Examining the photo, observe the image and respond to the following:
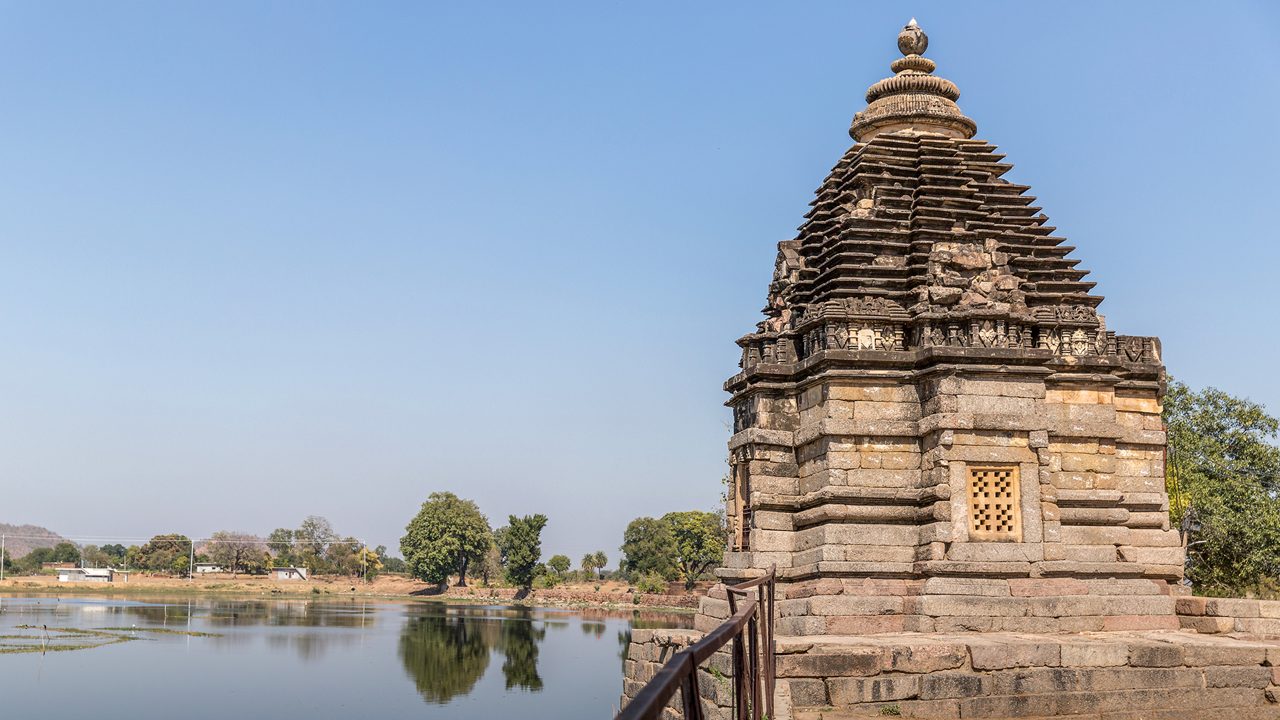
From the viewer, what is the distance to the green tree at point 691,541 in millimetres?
62344

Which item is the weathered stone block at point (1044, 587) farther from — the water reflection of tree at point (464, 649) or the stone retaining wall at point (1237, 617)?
the water reflection of tree at point (464, 649)

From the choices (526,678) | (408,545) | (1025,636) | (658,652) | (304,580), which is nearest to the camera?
(1025,636)

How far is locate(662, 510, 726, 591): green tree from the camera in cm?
6234

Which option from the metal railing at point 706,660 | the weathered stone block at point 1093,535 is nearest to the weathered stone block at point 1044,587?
the weathered stone block at point 1093,535

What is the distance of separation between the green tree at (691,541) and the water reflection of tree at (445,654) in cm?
1680

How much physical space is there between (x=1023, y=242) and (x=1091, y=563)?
4.52 meters

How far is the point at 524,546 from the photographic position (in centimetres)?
6900

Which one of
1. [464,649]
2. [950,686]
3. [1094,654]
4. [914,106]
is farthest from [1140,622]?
[464,649]

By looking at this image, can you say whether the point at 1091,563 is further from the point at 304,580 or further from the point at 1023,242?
the point at 304,580

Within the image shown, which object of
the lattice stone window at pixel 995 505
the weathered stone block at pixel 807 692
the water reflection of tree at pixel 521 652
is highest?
the lattice stone window at pixel 995 505

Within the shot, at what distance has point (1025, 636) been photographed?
40.6 ft

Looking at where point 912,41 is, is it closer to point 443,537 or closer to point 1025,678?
point 1025,678

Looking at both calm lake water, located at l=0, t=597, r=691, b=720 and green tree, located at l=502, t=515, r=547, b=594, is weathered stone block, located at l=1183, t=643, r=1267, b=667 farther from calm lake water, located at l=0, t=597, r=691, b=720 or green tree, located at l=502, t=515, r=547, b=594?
green tree, located at l=502, t=515, r=547, b=594

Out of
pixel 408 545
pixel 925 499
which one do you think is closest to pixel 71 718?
pixel 925 499
